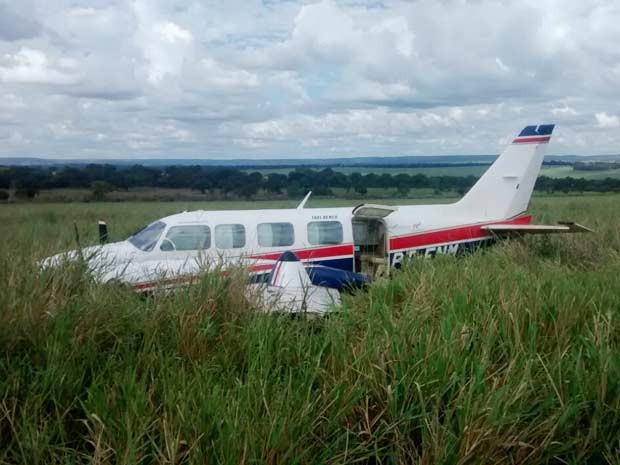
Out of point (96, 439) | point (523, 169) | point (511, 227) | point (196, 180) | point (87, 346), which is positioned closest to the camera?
point (96, 439)

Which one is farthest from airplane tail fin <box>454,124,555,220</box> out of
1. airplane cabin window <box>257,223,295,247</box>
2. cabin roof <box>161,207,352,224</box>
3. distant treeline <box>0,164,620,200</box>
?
distant treeline <box>0,164,620,200</box>

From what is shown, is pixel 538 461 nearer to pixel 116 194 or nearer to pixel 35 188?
pixel 35 188

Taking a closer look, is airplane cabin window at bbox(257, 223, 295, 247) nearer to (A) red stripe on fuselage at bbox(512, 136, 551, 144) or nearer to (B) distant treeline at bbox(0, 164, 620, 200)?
(A) red stripe on fuselage at bbox(512, 136, 551, 144)

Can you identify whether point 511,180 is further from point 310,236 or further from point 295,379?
point 295,379

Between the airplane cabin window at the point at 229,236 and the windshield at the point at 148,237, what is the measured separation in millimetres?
978

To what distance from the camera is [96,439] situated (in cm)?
351

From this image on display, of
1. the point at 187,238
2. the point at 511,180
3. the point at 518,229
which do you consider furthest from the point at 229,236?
the point at 511,180

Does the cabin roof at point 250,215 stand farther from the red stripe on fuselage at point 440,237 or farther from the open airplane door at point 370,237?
the red stripe on fuselage at point 440,237

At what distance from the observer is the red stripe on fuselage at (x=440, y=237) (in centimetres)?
1271

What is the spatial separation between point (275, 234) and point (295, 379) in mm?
7777

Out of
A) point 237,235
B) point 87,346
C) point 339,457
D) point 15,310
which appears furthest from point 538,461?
point 237,235

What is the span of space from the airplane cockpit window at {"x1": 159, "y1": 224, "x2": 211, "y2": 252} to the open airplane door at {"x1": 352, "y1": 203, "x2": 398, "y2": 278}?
276 cm

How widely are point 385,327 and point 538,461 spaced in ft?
4.85

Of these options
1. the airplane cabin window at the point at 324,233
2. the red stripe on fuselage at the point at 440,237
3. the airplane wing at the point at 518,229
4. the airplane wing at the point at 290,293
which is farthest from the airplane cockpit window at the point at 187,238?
the airplane wing at the point at 518,229
